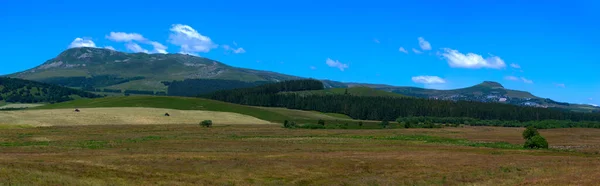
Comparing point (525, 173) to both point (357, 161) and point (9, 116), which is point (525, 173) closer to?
point (357, 161)

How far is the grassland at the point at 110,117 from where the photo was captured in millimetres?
124812

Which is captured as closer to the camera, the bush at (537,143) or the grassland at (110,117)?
the bush at (537,143)

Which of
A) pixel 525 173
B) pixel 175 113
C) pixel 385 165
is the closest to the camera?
pixel 525 173

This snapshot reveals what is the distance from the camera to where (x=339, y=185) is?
129 ft

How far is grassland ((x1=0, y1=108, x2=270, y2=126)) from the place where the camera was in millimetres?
124812

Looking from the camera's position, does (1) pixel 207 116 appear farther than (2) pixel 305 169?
Yes

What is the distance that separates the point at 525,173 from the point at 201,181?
28.4m

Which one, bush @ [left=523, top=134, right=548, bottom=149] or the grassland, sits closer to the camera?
bush @ [left=523, top=134, right=548, bottom=149]

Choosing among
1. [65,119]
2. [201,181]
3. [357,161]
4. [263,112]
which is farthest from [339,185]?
[263,112]

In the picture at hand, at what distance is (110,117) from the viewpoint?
141 metres

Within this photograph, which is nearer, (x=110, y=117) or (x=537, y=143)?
(x=537, y=143)

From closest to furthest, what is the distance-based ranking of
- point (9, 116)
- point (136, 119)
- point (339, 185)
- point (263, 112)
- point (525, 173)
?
point (339, 185)
point (525, 173)
point (9, 116)
point (136, 119)
point (263, 112)

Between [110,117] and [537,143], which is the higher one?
[110,117]

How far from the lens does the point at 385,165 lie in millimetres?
50688
